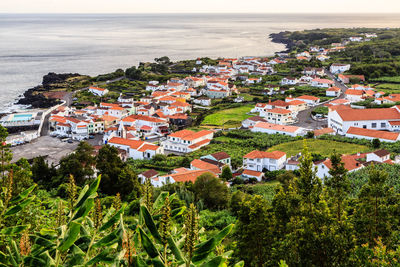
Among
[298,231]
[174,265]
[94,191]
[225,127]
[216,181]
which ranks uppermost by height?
[94,191]

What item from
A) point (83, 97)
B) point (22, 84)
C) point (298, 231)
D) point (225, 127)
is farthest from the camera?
point (22, 84)

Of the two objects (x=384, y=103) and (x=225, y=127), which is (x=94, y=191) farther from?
(x=384, y=103)

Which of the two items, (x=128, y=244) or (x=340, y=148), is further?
(x=340, y=148)

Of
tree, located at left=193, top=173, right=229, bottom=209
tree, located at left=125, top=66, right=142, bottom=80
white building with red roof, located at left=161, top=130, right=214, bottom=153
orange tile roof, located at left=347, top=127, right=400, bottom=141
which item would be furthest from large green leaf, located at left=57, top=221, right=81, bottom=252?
tree, located at left=125, top=66, right=142, bottom=80

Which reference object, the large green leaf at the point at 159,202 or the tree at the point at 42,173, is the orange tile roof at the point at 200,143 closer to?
the tree at the point at 42,173

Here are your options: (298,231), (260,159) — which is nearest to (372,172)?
(298,231)

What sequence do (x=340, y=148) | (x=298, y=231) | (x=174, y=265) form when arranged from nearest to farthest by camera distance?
(x=174, y=265) < (x=298, y=231) < (x=340, y=148)

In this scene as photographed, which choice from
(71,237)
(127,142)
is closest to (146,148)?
(127,142)

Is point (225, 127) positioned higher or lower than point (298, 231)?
lower

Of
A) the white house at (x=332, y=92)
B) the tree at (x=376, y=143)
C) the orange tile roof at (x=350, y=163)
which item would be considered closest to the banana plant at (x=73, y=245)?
the orange tile roof at (x=350, y=163)
